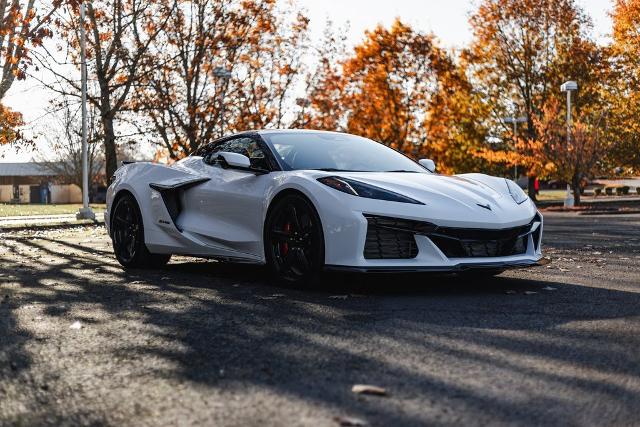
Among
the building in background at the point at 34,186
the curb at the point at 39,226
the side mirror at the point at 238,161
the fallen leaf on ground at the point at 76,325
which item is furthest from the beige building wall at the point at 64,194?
the fallen leaf on ground at the point at 76,325

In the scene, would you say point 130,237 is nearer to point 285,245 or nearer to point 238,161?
point 238,161

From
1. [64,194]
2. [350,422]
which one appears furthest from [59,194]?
[350,422]

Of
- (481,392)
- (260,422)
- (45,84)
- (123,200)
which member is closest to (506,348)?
(481,392)

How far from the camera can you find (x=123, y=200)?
847 cm

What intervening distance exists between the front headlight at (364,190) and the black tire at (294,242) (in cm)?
25

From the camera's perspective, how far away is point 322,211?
6.05 metres

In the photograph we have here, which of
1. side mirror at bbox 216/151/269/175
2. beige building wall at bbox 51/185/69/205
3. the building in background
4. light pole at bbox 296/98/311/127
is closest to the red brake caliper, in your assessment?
side mirror at bbox 216/151/269/175

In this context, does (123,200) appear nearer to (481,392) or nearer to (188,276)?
(188,276)

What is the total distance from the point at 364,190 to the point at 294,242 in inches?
28.4

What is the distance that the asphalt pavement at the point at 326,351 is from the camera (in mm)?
3066

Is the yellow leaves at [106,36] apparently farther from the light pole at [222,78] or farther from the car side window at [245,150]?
the car side window at [245,150]

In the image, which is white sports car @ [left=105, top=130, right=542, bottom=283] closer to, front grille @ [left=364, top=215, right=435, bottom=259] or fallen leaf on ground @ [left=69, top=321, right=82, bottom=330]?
front grille @ [left=364, top=215, right=435, bottom=259]

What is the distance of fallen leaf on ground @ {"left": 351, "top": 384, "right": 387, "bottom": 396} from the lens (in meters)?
3.25

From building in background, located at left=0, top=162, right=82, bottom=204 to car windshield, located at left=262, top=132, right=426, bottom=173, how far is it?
69.4 m
